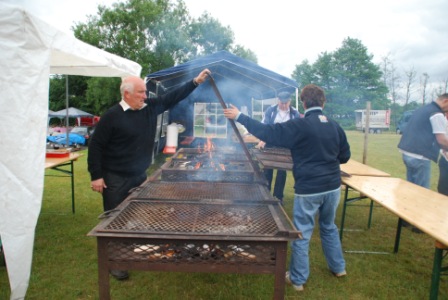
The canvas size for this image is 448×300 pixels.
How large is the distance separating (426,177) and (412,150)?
1.49 feet

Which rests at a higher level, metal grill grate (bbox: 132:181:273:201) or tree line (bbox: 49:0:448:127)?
tree line (bbox: 49:0:448:127)

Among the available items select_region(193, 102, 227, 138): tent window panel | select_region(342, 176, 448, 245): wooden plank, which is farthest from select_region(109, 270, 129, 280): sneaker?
select_region(193, 102, 227, 138): tent window panel

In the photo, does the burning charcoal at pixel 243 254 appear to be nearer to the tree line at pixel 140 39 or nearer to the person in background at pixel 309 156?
the person in background at pixel 309 156

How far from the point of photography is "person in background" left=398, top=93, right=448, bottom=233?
12.9 ft

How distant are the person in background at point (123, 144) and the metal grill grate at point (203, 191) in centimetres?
29

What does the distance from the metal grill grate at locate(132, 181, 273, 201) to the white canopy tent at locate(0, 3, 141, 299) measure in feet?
2.96

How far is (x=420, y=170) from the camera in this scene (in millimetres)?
4375

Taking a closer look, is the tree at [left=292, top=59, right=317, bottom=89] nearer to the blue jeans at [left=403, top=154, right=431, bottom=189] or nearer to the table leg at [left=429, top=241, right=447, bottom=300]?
the blue jeans at [left=403, top=154, right=431, bottom=189]

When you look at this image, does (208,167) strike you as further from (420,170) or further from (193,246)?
(420,170)

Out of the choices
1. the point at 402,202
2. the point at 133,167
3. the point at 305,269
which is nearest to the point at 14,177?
the point at 133,167

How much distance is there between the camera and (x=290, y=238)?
6.34ft

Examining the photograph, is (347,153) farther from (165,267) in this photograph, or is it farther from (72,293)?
(72,293)

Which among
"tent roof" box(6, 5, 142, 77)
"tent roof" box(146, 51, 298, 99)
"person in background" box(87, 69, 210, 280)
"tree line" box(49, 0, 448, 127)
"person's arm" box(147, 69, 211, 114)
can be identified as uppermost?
"tree line" box(49, 0, 448, 127)

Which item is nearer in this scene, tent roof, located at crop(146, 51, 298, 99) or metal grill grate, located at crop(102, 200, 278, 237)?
metal grill grate, located at crop(102, 200, 278, 237)
